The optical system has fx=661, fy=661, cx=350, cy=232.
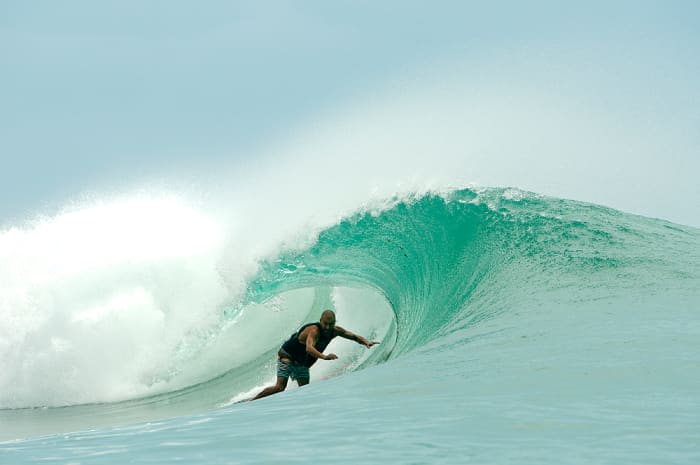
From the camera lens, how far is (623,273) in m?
8.85

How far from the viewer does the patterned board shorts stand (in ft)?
28.6

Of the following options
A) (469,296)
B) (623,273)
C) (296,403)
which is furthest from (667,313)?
(296,403)

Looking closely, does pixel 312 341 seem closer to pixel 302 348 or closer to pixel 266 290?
pixel 302 348

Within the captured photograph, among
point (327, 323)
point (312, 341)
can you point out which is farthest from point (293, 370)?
point (327, 323)

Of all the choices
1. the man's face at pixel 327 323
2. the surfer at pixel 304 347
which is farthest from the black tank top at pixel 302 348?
the man's face at pixel 327 323

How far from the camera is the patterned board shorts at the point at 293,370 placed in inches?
343

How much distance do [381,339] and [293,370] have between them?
3053 mm

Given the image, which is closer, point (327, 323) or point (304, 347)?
point (327, 323)

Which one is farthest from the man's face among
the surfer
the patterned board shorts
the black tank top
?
the patterned board shorts

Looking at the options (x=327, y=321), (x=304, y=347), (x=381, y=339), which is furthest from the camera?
(x=381, y=339)

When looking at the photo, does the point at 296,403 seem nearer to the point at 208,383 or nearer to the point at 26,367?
the point at 208,383

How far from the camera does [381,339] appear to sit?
1148 centimetres

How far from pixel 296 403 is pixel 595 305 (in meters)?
4.16

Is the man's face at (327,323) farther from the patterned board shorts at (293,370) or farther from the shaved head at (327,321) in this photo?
the patterned board shorts at (293,370)
